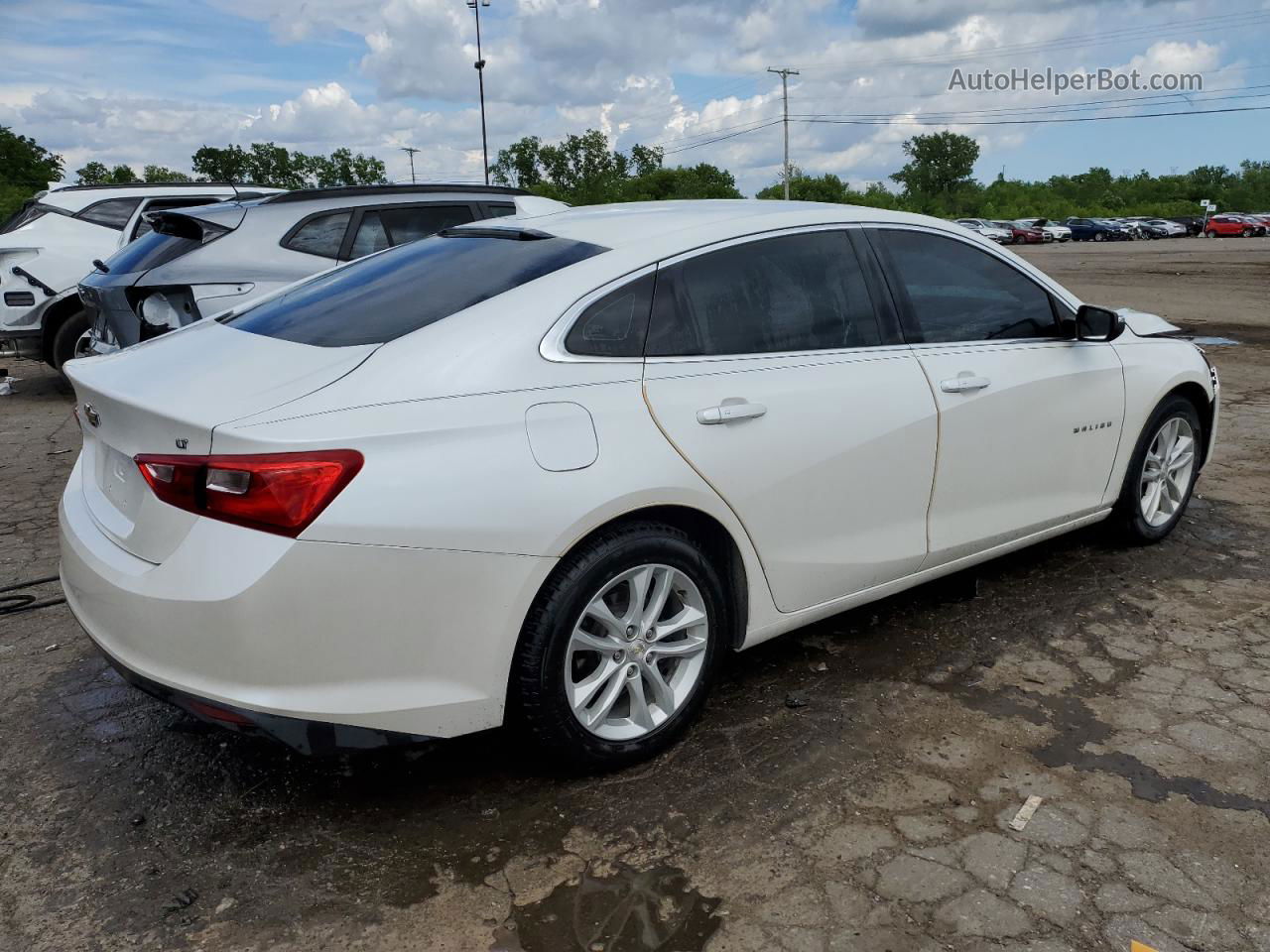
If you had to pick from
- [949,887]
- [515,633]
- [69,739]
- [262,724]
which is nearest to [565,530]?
[515,633]

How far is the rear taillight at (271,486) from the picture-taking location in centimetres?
234

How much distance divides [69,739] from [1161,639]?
12.4ft

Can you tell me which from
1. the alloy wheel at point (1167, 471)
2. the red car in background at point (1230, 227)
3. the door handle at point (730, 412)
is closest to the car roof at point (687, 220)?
the door handle at point (730, 412)

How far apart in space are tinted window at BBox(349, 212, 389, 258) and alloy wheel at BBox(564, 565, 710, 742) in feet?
15.8

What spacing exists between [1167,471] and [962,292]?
1642 mm

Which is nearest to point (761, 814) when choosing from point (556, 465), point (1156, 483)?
point (556, 465)

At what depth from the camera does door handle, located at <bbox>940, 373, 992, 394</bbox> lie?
3.53m

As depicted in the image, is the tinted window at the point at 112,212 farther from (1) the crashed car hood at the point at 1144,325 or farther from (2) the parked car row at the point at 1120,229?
(2) the parked car row at the point at 1120,229

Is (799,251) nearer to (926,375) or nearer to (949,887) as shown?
(926,375)

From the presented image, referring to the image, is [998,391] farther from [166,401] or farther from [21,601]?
[21,601]

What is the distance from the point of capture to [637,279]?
2977mm

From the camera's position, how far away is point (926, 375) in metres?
3.50

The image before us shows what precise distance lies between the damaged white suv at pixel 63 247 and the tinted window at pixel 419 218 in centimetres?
238

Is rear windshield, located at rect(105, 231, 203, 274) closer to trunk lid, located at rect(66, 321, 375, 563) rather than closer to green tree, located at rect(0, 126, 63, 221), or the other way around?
trunk lid, located at rect(66, 321, 375, 563)
